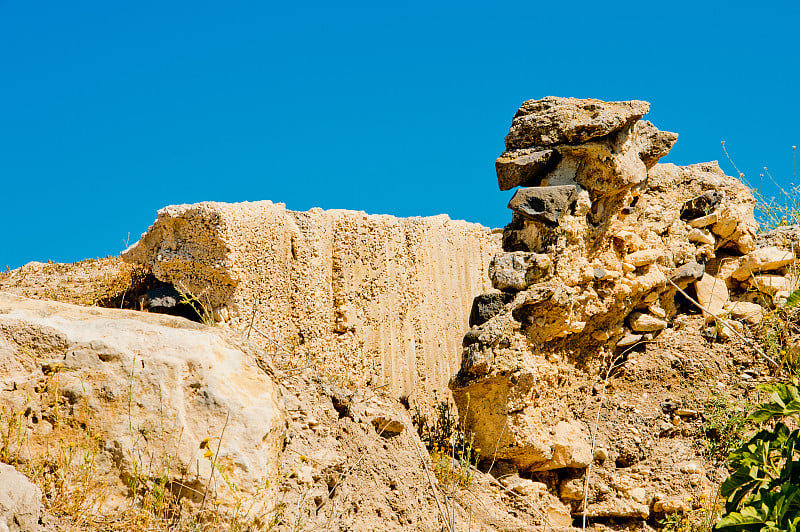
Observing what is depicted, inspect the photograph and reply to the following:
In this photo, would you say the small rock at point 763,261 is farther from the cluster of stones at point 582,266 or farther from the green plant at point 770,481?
the green plant at point 770,481

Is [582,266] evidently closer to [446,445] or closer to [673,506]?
[446,445]

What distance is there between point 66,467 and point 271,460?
39.2 inches

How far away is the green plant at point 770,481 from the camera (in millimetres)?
3281

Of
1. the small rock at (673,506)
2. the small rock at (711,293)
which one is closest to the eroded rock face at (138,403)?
the small rock at (673,506)

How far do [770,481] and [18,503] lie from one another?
10.4 feet

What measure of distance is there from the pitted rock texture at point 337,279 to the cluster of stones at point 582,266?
1966 millimetres

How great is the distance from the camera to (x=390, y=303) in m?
8.56

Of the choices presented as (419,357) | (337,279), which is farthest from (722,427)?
(337,279)

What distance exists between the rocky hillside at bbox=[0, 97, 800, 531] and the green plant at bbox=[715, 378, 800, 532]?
4.04 ft

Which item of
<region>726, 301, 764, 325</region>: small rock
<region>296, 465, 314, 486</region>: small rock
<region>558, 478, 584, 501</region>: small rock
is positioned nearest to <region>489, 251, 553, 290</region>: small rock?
<region>558, 478, 584, 501</region>: small rock

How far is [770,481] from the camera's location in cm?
359

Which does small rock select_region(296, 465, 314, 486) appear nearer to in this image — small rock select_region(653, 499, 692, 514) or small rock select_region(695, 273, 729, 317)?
small rock select_region(653, 499, 692, 514)

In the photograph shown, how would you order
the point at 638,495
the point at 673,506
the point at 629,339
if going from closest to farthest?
1. the point at 673,506
2. the point at 638,495
3. the point at 629,339

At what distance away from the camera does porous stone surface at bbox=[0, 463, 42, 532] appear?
3426mm
